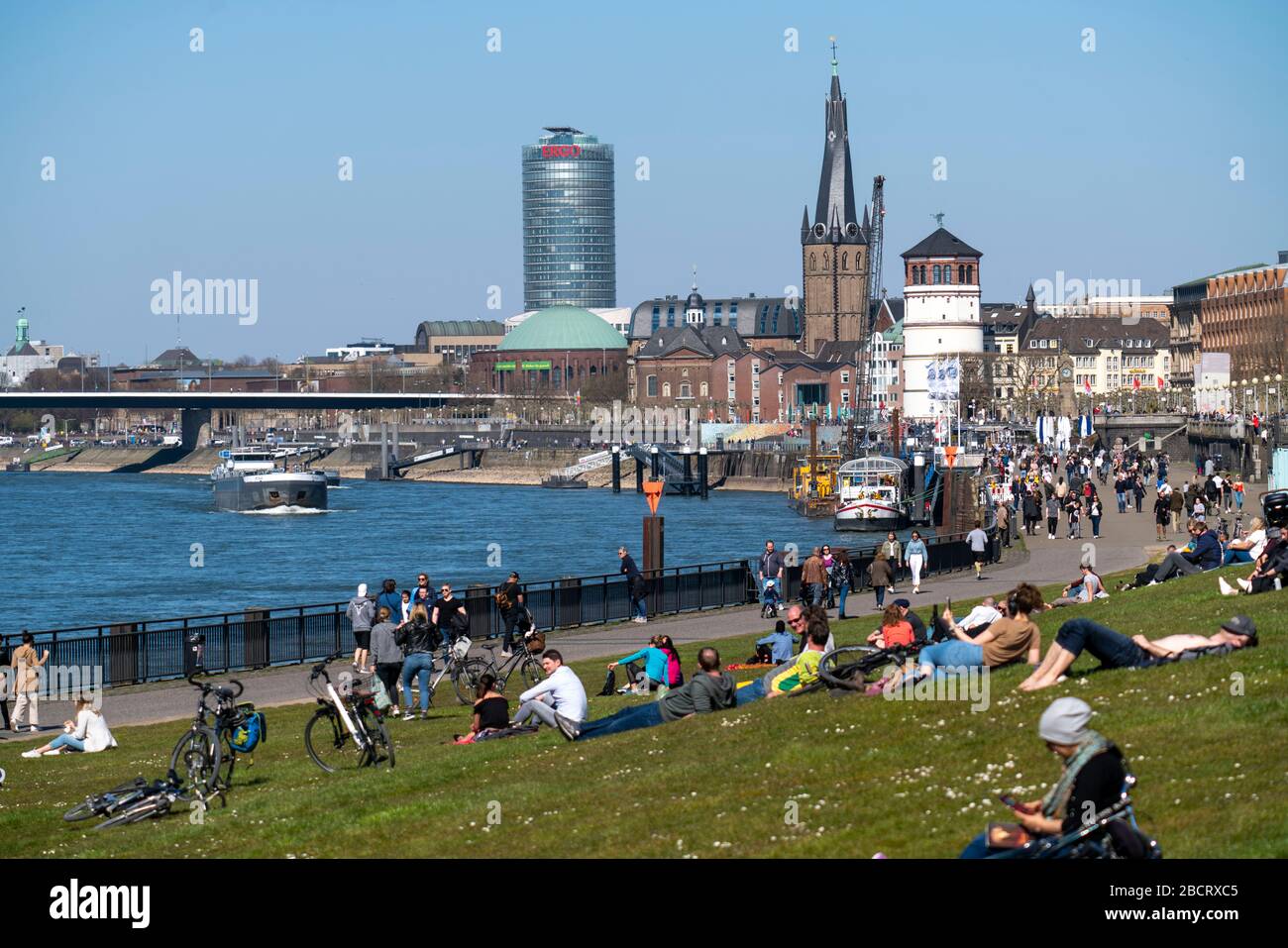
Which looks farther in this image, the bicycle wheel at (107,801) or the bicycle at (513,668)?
the bicycle at (513,668)

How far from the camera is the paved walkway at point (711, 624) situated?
86.2 ft

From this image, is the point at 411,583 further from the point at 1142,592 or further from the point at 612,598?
the point at 1142,592

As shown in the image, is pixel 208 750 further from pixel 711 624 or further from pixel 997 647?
pixel 711 624

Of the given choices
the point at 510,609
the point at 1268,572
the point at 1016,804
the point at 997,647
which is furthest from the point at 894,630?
the point at 510,609

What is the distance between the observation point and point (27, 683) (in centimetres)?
2403

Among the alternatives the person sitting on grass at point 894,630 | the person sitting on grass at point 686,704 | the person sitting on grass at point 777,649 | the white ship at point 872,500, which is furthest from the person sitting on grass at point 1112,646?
the white ship at point 872,500

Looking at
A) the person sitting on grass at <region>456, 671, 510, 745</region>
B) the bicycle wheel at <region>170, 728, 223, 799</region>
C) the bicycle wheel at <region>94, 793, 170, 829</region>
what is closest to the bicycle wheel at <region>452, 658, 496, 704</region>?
the person sitting on grass at <region>456, 671, 510, 745</region>

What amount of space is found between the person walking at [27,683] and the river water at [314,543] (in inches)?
1071

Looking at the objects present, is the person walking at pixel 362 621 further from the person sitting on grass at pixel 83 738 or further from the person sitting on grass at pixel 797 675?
the person sitting on grass at pixel 797 675

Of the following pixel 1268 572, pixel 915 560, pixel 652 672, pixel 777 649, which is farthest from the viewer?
pixel 915 560

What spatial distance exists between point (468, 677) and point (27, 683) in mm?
5234

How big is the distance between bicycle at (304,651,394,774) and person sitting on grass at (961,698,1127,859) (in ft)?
27.6
